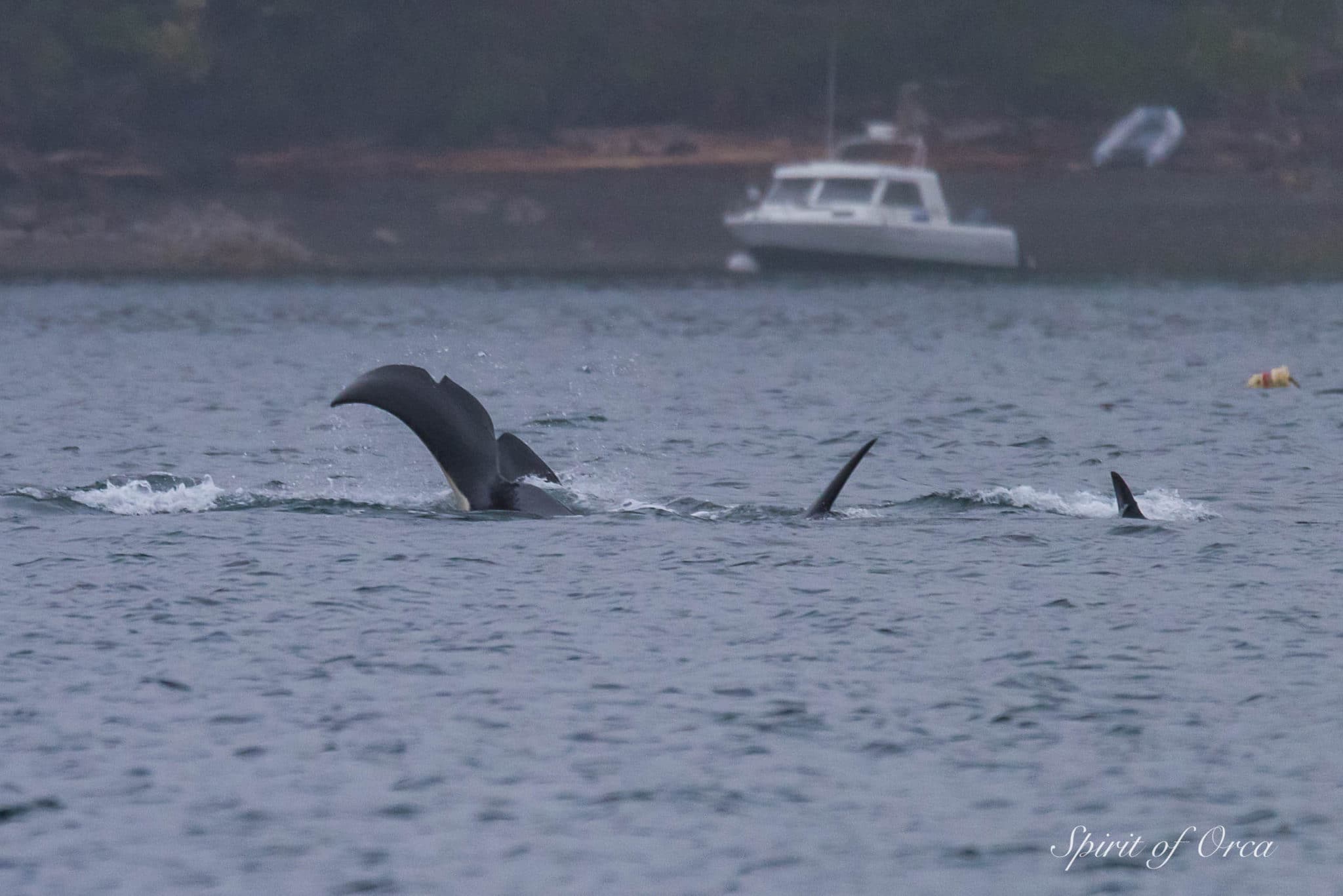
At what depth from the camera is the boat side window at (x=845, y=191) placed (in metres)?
69.4

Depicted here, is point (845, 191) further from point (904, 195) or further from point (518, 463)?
point (518, 463)

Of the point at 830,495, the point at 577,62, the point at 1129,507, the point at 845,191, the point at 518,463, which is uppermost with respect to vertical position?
the point at 577,62

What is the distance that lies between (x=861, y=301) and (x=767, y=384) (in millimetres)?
23775

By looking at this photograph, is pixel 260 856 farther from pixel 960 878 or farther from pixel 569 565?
pixel 569 565

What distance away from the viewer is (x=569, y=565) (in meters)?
18.1

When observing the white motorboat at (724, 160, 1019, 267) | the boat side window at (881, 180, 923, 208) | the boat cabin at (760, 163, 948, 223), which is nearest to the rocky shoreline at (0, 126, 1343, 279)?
the white motorboat at (724, 160, 1019, 267)

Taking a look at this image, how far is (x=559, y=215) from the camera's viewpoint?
256 ft

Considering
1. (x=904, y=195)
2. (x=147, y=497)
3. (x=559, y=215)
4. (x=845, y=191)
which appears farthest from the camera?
(x=559, y=215)

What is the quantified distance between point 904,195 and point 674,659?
56.9m

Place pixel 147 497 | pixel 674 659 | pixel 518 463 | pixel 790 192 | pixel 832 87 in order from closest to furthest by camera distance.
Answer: pixel 674 659 < pixel 518 463 < pixel 147 497 < pixel 790 192 < pixel 832 87

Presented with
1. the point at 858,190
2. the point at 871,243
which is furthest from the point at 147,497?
the point at 858,190

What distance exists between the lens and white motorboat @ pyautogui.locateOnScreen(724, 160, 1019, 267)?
68812 millimetres

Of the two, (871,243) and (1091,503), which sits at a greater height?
(871,243)

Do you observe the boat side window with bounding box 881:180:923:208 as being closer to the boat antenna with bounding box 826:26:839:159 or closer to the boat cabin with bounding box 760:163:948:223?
the boat cabin with bounding box 760:163:948:223
